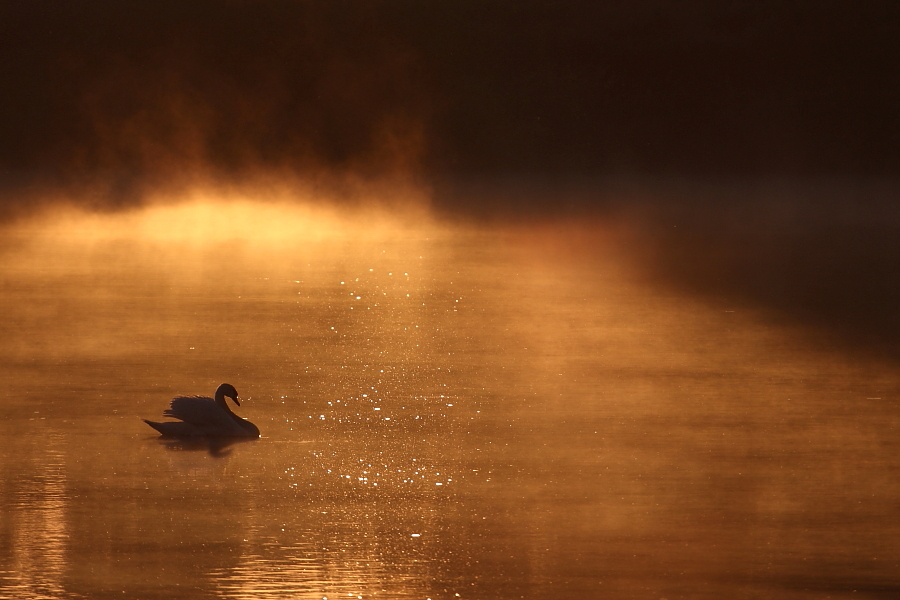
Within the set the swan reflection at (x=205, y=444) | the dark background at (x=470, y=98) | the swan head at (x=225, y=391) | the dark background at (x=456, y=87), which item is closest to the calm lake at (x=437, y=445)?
the swan reflection at (x=205, y=444)

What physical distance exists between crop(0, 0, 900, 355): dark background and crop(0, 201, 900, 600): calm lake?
6.75 metres

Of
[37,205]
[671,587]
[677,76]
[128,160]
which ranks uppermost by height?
[677,76]

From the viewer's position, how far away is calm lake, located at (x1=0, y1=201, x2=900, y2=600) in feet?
12.9

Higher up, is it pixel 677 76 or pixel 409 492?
pixel 677 76

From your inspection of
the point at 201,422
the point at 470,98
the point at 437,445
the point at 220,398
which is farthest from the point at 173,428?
the point at 470,98

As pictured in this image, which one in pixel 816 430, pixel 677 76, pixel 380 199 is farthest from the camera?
pixel 677 76

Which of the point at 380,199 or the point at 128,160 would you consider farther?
the point at 128,160

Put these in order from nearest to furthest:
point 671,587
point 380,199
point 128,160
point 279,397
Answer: point 671,587 < point 279,397 < point 380,199 < point 128,160

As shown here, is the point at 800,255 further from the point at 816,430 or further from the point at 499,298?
the point at 816,430

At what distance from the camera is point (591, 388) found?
6215 mm

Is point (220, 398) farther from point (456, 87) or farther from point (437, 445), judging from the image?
point (456, 87)

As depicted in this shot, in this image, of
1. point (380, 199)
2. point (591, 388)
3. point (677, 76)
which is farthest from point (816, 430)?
point (677, 76)

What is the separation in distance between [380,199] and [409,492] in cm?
1060

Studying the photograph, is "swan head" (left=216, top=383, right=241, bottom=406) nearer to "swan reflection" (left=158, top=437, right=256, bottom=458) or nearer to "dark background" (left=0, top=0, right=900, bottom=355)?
"swan reflection" (left=158, top=437, right=256, bottom=458)
